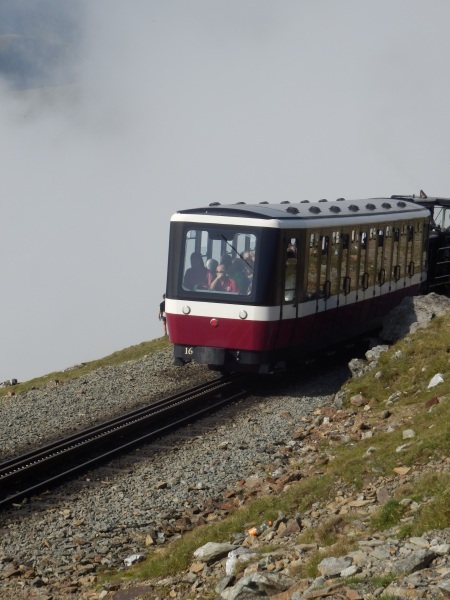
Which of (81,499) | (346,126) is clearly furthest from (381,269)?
(346,126)

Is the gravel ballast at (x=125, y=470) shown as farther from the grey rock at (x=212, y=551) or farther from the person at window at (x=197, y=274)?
the person at window at (x=197, y=274)

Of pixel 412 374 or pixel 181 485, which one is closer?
pixel 181 485

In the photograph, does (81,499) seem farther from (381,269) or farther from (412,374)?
(381,269)

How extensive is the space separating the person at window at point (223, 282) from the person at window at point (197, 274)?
174 mm

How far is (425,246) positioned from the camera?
2867 centimetres

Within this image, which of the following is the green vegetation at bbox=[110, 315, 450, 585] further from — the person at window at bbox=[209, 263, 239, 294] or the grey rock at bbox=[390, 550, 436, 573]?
the person at window at bbox=[209, 263, 239, 294]

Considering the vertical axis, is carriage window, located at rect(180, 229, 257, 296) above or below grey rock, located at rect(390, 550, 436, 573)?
above

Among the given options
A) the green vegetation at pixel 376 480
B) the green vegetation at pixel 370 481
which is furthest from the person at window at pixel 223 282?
the green vegetation at pixel 370 481

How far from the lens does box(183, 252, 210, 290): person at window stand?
19594 millimetres

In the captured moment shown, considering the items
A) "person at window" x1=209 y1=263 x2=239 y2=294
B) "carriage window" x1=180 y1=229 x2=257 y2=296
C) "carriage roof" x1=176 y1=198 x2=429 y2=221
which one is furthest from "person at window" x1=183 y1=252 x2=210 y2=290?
"carriage roof" x1=176 y1=198 x2=429 y2=221

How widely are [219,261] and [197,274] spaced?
508 millimetres

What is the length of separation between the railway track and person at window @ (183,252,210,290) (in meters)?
1.89

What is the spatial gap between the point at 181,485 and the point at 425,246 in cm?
1618

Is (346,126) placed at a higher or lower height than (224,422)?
higher
